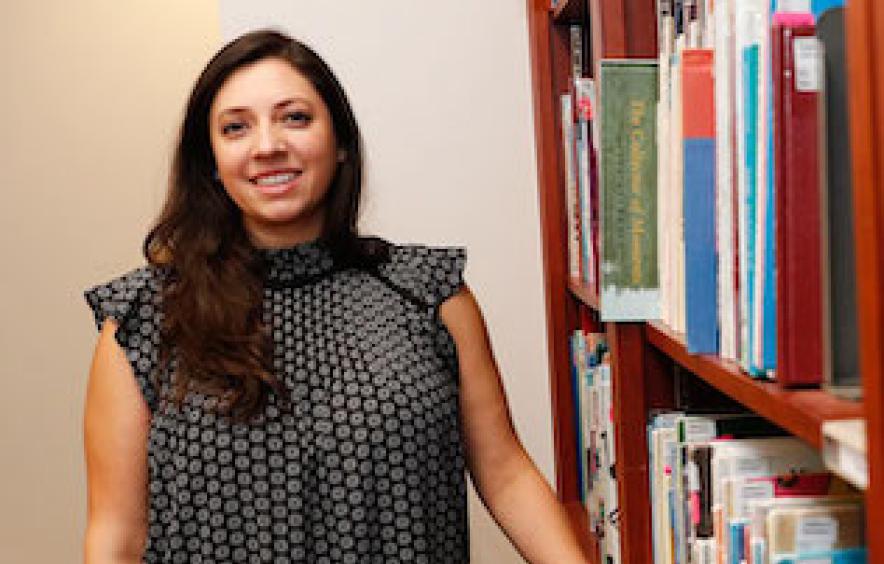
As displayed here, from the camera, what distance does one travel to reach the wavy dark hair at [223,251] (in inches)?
58.6

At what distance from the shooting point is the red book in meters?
0.74

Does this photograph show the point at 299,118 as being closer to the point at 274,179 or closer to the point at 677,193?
the point at 274,179

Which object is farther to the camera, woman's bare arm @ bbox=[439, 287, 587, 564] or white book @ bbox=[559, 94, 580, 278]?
white book @ bbox=[559, 94, 580, 278]

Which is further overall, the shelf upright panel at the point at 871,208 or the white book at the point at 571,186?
the white book at the point at 571,186

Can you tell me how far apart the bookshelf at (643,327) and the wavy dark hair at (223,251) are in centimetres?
40

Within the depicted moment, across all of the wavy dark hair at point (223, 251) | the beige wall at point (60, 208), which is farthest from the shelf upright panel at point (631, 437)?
the beige wall at point (60, 208)

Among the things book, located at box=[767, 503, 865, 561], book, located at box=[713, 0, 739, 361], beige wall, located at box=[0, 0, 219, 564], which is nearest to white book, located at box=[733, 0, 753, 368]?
book, located at box=[713, 0, 739, 361]

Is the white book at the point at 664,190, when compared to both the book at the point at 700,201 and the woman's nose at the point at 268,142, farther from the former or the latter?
the woman's nose at the point at 268,142

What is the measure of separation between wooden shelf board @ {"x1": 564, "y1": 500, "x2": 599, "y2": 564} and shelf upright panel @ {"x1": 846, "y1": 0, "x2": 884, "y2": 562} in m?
1.25

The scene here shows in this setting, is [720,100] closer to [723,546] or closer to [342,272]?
[723,546]

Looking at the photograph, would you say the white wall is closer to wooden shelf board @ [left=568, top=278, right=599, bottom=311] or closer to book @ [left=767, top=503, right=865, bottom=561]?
wooden shelf board @ [left=568, top=278, right=599, bottom=311]

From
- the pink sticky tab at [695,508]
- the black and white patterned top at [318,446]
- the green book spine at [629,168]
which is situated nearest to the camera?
the pink sticky tab at [695,508]

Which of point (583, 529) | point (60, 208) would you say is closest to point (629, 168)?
point (583, 529)

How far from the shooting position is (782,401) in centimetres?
75
